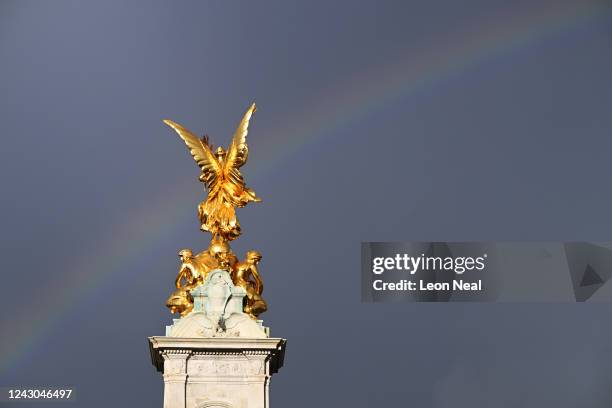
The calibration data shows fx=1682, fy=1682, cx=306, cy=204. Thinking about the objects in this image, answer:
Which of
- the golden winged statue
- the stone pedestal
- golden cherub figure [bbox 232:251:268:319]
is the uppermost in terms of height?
the golden winged statue

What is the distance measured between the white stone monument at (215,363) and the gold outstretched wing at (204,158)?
5.32 metres

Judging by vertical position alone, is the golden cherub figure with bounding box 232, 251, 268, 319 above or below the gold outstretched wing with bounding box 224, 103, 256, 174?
below

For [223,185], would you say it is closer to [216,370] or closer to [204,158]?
[204,158]

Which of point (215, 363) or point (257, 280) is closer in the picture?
point (215, 363)

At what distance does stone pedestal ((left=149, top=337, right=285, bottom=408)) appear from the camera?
51062 millimetres

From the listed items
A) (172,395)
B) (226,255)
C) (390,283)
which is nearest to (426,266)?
(390,283)

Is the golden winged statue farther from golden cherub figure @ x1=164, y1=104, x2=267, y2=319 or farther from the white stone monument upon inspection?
the white stone monument

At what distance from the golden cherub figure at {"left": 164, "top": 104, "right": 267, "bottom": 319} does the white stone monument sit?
4.95 feet

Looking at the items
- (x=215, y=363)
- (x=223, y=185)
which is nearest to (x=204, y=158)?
(x=223, y=185)

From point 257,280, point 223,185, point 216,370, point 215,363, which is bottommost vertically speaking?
point 216,370

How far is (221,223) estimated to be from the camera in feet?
178

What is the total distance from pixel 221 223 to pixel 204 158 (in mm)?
2334

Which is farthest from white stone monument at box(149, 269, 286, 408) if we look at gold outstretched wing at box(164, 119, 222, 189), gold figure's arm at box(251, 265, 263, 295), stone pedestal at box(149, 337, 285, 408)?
gold outstretched wing at box(164, 119, 222, 189)

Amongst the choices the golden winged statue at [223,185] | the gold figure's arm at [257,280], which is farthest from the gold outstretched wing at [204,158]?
the gold figure's arm at [257,280]
